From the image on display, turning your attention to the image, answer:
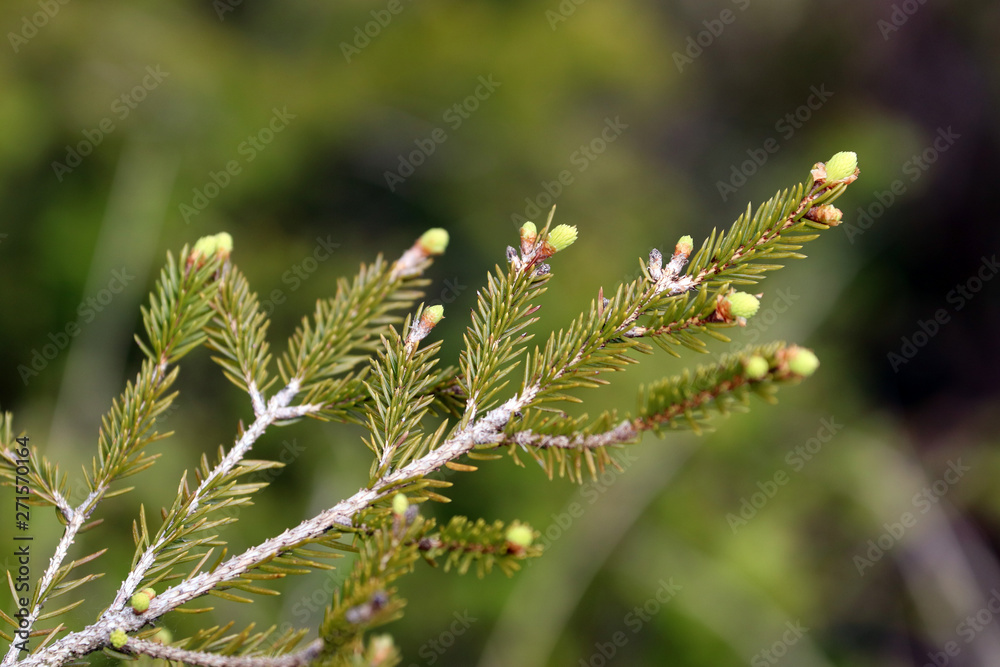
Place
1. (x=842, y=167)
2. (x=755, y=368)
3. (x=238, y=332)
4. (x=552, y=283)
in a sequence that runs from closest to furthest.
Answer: (x=755, y=368), (x=842, y=167), (x=238, y=332), (x=552, y=283)

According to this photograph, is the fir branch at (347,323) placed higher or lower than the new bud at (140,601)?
higher

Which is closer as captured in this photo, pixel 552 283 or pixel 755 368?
pixel 755 368

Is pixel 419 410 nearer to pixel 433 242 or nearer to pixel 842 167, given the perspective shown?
pixel 433 242

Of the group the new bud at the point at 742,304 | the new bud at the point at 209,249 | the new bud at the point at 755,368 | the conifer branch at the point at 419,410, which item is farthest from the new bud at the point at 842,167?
the new bud at the point at 209,249

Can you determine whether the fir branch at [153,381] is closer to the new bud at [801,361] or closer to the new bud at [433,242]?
the new bud at [433,242]

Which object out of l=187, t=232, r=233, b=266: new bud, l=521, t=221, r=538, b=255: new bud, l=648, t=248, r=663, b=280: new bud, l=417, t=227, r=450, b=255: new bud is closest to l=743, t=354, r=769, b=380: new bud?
l=648, t=248, r=663, b=280: new bud

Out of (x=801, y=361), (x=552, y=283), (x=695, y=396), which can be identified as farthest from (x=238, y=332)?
(x=552, y=283)

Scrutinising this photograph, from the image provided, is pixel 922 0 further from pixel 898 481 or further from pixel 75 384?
pixel 75 384

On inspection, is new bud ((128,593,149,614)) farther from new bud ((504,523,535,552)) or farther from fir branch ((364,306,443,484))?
new bud ((504,523,535,552))

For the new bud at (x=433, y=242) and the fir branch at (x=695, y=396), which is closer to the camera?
the fir branch at (x=695, y=396)
